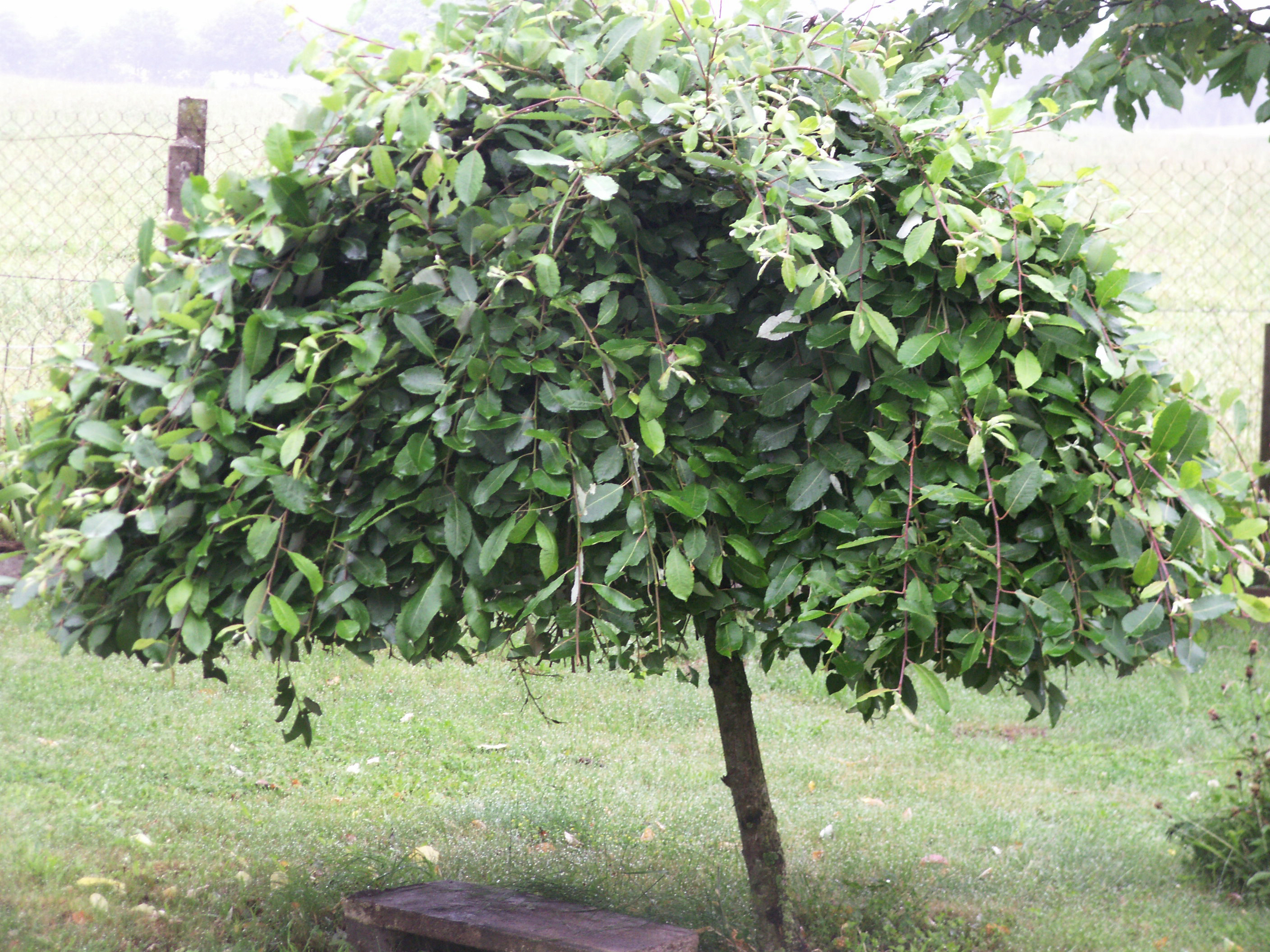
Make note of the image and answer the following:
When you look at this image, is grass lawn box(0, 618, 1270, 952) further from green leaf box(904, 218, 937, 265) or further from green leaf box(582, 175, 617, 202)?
green leaf box(582, 175, 617, 202)

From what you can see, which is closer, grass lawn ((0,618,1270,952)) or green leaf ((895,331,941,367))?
green leaf ((895,331,941,367))

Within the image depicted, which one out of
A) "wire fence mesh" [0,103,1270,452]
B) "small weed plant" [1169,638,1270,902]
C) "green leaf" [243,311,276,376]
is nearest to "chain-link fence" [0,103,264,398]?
"wire fence mesh" [0,103,1270,452]

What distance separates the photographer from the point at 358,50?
5.38 feet

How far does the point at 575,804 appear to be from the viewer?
157 inches

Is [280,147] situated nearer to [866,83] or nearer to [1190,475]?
[866,83]

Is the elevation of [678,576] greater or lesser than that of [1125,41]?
lesser

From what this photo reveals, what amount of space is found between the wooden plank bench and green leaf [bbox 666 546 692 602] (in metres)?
1.01

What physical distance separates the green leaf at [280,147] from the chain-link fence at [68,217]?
7.5 inches

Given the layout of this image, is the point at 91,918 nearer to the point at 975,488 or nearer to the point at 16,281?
the point at 975,488

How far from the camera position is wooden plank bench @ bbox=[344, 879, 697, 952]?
230cm

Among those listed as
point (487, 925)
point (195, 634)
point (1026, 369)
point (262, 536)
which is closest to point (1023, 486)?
point (1026, 369)

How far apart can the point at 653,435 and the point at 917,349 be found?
0.46 metres

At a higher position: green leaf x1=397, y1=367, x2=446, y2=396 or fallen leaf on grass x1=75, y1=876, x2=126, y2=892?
green leaf x1=397, y1=367, x2=446, y2=396

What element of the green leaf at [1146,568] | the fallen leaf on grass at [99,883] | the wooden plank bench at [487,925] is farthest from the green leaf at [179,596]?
the fallen leaf on grass at [99,883]
